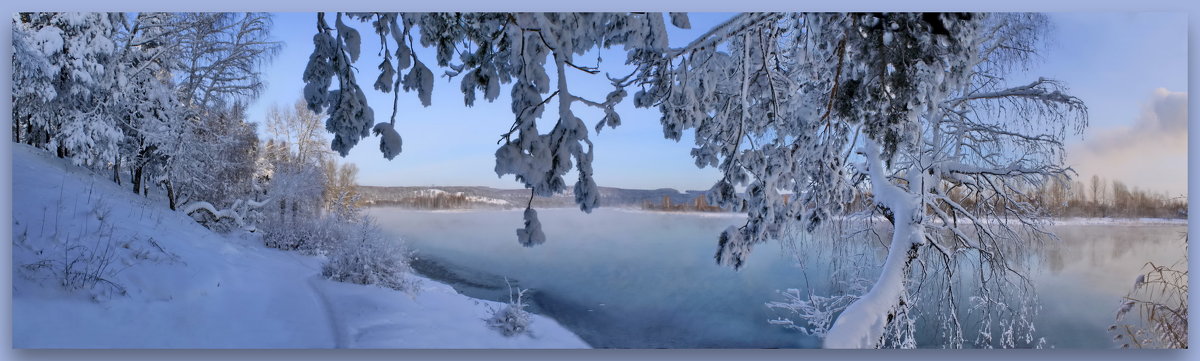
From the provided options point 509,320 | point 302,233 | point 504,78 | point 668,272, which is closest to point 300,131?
point 302,233

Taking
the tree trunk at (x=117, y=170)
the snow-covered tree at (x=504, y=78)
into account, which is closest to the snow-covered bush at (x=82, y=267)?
the tree trunk at (x=117, y=170)

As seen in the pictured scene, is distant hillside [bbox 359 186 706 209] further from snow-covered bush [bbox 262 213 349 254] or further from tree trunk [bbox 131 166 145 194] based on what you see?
tree trunk [bbox 131 166 145 194]

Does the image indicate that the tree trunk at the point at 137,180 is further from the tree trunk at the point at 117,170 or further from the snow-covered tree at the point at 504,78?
the snow-covered tree at the point at 504,78

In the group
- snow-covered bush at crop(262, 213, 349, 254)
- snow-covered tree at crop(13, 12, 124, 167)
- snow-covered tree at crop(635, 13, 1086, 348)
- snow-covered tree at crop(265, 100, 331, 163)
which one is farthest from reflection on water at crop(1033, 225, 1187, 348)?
snow-covered tree at crop(13, 12, 124, 167)

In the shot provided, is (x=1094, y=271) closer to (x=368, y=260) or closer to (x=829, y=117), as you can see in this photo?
(x=829, y=117)

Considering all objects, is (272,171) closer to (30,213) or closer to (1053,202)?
(30,213)
